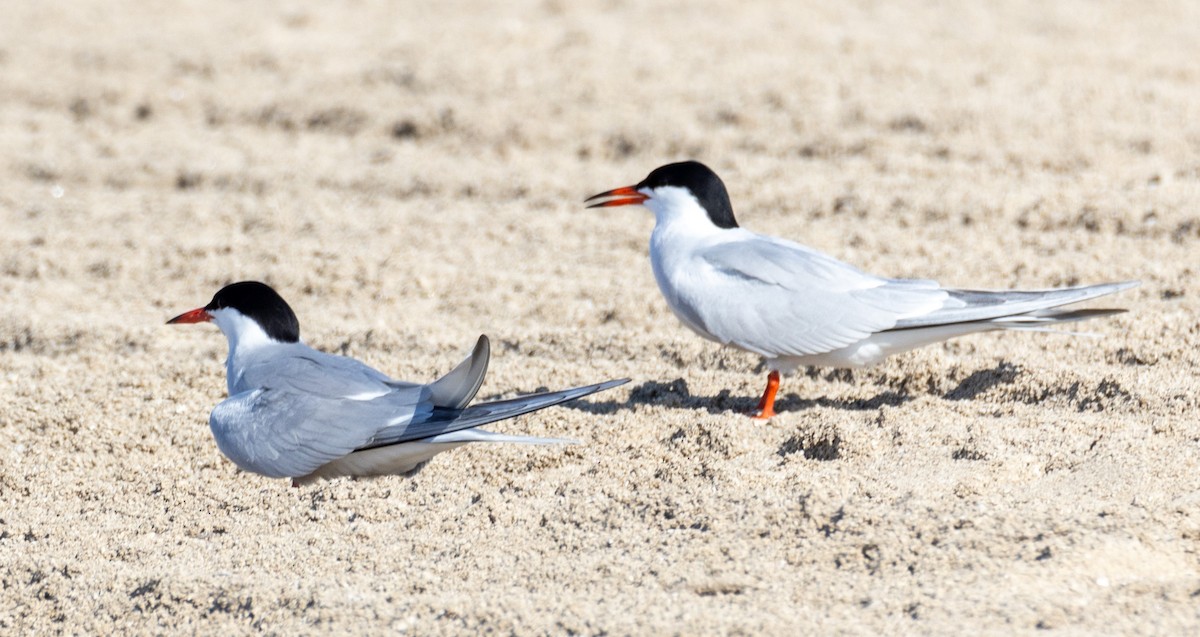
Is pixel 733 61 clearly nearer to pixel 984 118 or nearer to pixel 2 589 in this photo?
pixel 984 118

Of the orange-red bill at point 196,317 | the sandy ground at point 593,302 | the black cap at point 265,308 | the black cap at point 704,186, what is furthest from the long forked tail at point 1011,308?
the orange-red bill at point 196,317

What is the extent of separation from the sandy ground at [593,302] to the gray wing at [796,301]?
21 cm

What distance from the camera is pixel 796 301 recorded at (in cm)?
393

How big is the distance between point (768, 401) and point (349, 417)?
115 cm

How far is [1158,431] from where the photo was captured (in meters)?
3.53

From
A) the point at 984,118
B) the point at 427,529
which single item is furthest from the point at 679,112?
the point at 427,529

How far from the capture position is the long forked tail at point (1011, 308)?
148 inches

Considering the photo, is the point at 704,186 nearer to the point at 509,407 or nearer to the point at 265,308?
the point at 509,407

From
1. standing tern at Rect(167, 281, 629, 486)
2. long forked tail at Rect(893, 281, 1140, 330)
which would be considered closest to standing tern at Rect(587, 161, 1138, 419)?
long forked tail at Rect(893, 281, 1140, 330)

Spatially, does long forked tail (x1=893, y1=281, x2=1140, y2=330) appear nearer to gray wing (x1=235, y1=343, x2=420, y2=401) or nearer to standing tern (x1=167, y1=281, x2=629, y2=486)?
standing tern (x1=167, y1=281, x2=629, y2=486)

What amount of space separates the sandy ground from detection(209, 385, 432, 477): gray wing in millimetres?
99

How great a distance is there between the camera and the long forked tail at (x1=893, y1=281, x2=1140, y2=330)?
3.76 m

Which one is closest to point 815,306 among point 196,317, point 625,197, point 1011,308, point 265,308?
point 1011,308

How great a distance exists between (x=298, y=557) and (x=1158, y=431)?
2121 mm
